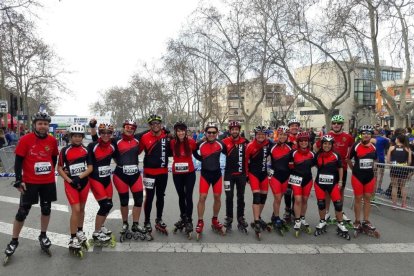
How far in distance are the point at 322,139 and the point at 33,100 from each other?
59632 mm

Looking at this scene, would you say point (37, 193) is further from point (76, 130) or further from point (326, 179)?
point (326, 179)

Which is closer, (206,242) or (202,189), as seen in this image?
(206,242)

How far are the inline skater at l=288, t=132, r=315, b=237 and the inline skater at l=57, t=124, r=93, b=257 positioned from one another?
11.8 ft

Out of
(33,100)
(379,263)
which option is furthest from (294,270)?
(33,100)

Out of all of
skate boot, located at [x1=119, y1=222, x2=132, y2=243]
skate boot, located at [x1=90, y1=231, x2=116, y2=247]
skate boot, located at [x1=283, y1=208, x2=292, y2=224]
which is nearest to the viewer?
skate boot, located at [x1=90, y1=231, x2=116, y2=247]

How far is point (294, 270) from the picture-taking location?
4672 mm

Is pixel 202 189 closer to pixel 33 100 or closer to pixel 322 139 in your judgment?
pixel 322 139

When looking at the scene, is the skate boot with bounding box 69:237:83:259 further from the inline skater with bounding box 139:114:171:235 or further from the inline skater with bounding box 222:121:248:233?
the inline skater with bounding box 222:121:248:233

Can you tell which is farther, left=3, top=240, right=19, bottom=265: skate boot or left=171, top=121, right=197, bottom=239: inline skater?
left=171, top=121, right=197, bottom=239: inline skater

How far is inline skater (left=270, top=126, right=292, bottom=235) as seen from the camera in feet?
21.2

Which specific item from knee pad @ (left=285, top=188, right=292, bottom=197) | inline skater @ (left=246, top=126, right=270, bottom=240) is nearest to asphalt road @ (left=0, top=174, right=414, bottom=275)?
inline skater @ (left=246, top=126, right=270, bottom=240)

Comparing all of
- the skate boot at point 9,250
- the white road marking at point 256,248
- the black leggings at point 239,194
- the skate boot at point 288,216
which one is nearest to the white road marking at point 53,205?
the white road marking at point 256,248

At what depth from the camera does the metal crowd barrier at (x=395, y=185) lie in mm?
7531

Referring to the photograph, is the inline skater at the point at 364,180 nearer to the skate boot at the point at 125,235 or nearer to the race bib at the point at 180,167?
the race bib at the point at 180,167
